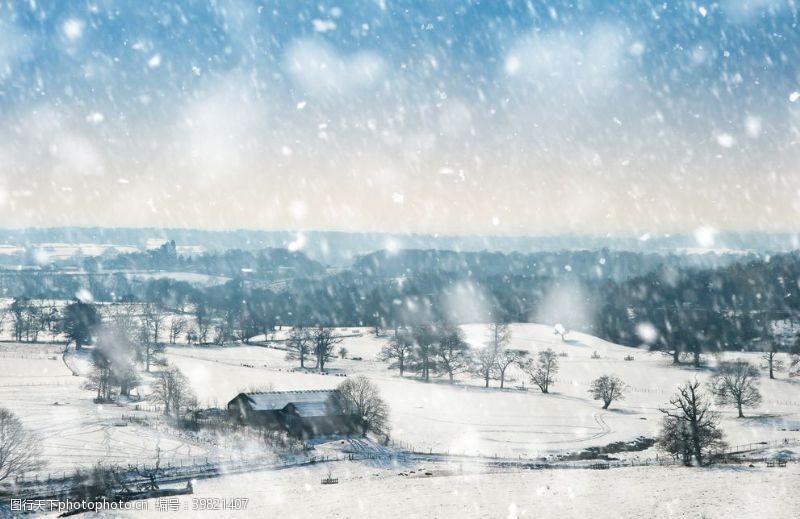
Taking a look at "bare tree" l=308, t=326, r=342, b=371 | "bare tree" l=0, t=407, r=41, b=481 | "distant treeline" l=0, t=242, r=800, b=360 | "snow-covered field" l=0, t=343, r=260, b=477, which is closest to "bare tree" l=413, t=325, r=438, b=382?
"bare tree" l=308, t=326, r=342, b=371

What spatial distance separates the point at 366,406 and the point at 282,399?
713 centimetres

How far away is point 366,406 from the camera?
4834 centimetres

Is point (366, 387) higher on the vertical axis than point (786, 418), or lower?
higher

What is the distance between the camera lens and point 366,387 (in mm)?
49625

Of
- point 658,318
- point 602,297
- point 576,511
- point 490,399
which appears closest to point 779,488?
point 576,511

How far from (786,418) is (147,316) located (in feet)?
364

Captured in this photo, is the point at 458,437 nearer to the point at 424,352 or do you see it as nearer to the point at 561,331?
the point at 424,352

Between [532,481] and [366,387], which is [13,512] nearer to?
[532,481]

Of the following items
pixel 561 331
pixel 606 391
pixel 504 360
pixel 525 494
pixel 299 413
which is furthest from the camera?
pixel 561 331

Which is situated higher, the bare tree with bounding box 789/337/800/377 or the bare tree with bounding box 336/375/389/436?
the bare tree with bounding box 789/337/800/377

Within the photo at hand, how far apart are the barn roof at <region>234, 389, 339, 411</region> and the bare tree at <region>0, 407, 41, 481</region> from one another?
55.1ft

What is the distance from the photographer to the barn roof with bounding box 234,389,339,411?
47.7 m

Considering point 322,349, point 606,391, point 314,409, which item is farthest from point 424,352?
point 314,409

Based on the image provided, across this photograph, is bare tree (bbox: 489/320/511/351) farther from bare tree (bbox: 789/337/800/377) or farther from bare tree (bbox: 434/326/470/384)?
bare tree (bbox: 789/337/800/377)
